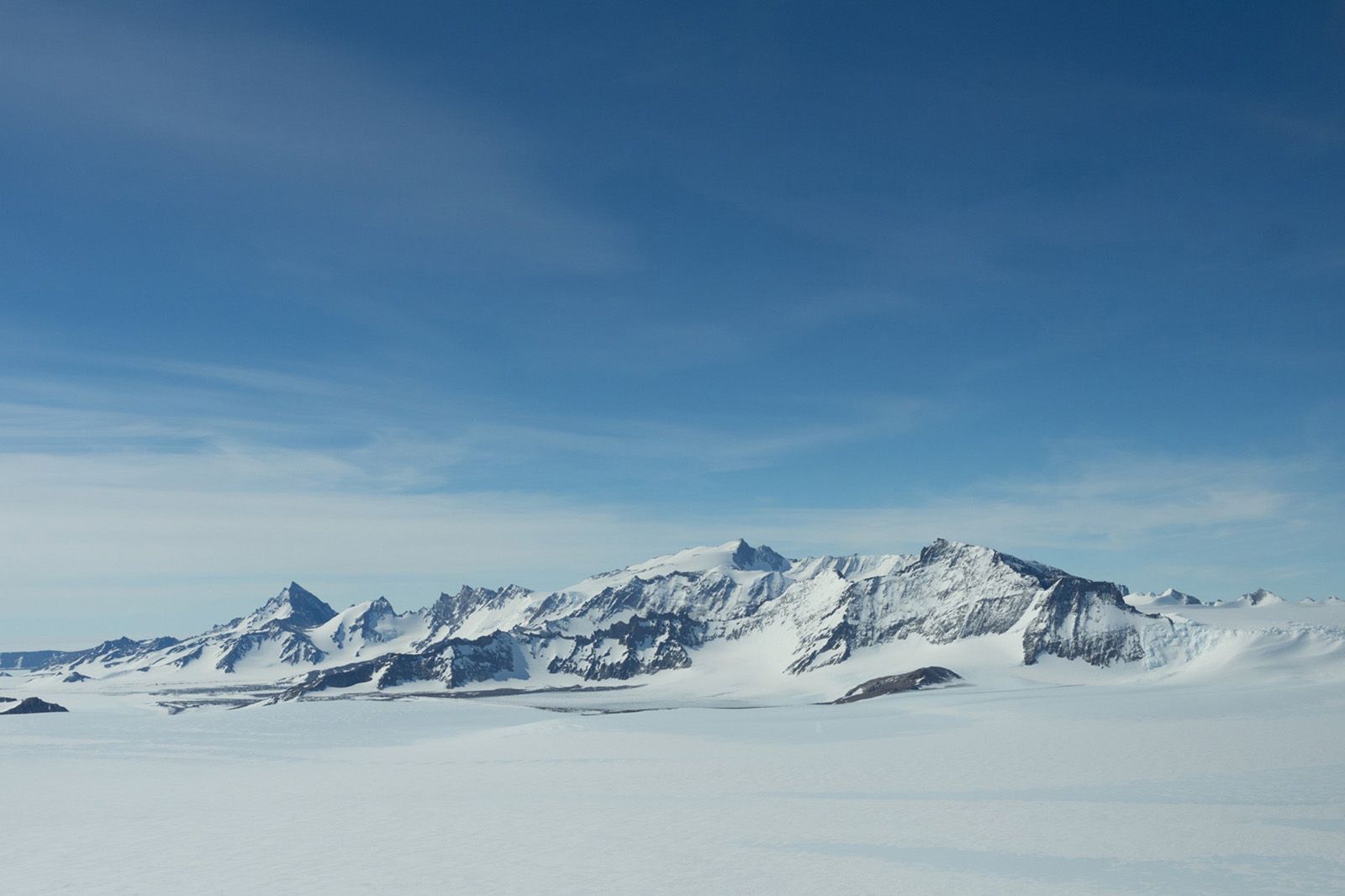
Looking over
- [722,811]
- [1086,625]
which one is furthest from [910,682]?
[722,811]

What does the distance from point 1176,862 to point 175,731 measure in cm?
8901

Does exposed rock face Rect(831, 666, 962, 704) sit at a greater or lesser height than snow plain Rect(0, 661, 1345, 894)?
lesser

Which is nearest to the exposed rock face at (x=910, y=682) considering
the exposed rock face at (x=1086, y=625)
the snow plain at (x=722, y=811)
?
the exposed rock face at (x=1086, y=625)

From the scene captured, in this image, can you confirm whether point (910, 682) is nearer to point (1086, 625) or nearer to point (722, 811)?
point (1086, 625)

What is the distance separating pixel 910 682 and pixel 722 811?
12467 cm

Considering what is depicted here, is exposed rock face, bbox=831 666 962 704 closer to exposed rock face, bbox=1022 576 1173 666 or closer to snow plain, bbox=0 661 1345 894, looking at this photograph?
exposed rock face, bbox=1022 576 1173 666

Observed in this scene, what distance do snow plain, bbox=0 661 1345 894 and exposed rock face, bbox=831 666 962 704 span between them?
7716cm

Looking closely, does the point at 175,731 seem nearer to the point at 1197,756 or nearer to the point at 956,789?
the point at 956,789

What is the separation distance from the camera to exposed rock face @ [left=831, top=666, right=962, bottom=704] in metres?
147

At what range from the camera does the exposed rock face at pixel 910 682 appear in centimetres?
14688

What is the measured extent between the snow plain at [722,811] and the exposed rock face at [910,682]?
253ft

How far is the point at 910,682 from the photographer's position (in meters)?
150

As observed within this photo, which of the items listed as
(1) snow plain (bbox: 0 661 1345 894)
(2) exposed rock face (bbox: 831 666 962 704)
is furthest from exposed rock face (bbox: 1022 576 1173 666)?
(1) snow plain (bbox: 0 661 1345 894)

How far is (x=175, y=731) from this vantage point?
85750mm
